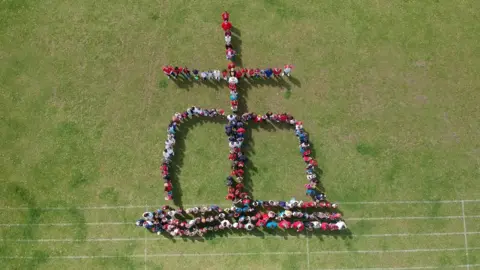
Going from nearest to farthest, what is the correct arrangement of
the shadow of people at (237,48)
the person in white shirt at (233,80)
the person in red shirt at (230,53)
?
the person in white shirt at (233,80)
the person in red shirt at (230,53)
the shadow of people at (237,48)

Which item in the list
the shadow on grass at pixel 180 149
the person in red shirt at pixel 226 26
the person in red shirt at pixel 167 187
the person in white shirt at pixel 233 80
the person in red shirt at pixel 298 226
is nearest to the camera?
the person in red shirt at pixel 298 226

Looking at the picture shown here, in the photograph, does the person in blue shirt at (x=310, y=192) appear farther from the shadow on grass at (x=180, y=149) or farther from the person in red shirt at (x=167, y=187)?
the person in red shirt at (x=167, y=187)

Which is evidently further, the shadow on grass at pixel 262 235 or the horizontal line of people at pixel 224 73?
the horizontal line of people at pixel 224 73

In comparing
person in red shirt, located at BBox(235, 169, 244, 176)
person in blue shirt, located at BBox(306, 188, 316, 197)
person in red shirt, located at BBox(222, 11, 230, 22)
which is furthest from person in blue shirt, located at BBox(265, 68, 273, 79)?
person in blue shirt, located at BBox(306, 188, 316, 197)

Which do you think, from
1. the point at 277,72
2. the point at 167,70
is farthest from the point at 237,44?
the point at 167,70

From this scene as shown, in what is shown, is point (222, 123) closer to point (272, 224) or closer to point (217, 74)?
point (217, 74)

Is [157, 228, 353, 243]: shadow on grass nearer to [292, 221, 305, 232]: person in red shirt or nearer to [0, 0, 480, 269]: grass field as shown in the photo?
[0, 0, 480, 269]: grass field

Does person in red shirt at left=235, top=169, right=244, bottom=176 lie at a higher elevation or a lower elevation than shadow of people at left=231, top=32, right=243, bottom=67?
lower

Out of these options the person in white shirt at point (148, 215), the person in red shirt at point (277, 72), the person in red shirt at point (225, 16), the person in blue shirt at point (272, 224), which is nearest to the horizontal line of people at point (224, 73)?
the person in red shirt at point (277, 72)
